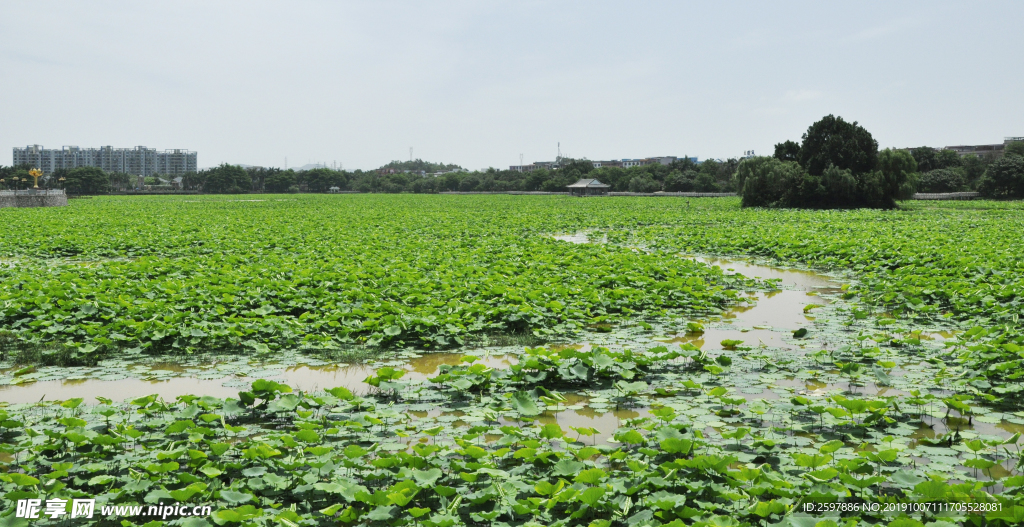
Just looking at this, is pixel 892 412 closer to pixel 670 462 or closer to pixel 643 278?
pixel 670 462

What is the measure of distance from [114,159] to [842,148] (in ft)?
495

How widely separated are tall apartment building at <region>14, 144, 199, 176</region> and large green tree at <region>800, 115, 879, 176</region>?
5443 inches

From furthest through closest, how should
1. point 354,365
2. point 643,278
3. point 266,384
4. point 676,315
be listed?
point 643,278, point 676,315, point 354,365, point 266,384

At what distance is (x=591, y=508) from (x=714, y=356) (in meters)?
2.85

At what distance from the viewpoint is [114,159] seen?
5615 inches

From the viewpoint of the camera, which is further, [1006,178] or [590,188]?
[590,188]

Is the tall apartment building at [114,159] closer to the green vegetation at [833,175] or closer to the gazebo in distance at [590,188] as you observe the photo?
the gazebo in distance at [590,188]

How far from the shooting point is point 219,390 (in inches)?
178

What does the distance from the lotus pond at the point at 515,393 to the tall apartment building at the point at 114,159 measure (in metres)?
149

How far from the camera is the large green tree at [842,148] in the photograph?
29359 millimetres

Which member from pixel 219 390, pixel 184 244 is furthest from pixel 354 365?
pixel 184 244

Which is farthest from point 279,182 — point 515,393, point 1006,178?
point 515,393

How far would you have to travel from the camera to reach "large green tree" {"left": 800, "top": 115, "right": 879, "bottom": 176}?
2936 cm

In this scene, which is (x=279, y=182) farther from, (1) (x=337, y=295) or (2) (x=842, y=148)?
(1) (x=337, y=295)
